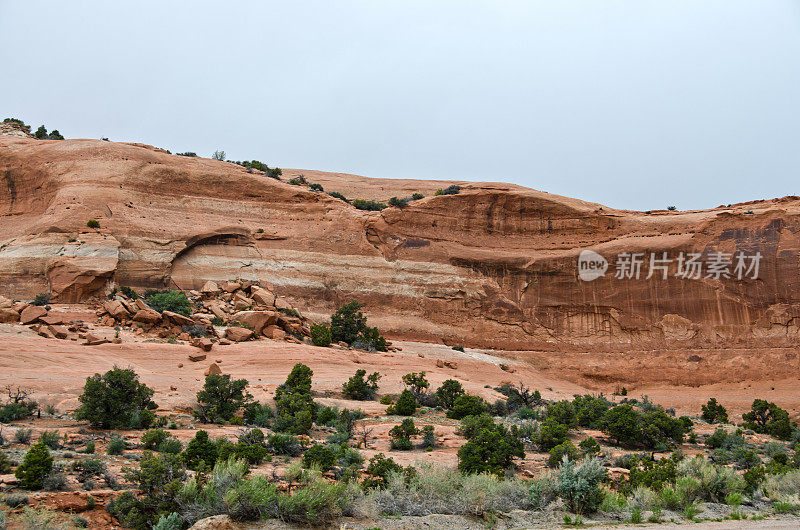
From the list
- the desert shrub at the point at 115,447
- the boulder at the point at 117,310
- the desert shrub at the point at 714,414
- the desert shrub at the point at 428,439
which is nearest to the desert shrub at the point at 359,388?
the desert shrub at the point at 428,439

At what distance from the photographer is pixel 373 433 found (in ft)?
56.2

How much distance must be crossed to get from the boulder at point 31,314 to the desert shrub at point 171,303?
16.6ft

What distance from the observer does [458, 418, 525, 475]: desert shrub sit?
13.1 m

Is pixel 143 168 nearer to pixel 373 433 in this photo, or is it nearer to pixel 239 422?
pixel 239 422

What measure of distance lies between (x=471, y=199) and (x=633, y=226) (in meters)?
11.2

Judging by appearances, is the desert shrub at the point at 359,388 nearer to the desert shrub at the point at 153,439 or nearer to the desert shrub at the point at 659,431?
the desert shrub at the point at 153,439

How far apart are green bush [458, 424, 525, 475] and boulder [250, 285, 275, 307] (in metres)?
18.1

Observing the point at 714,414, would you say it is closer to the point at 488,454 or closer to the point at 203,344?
the point at 488,454

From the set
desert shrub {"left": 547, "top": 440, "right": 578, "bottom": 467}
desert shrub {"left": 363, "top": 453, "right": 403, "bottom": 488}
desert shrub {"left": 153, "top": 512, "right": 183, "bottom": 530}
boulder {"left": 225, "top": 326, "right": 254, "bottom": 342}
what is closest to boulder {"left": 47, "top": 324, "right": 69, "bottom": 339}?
boulder {"left": 225, "top": 326, "right": 254, "bottom": 342}

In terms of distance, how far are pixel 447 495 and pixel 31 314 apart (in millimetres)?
20173

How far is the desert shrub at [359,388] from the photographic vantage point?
21312 millimetres

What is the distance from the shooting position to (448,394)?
2231 centimetres


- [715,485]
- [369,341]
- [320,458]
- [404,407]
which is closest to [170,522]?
[320,458]

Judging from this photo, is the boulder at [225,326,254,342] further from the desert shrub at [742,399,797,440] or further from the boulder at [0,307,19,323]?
the desert shrub at [742,399,797,440]
